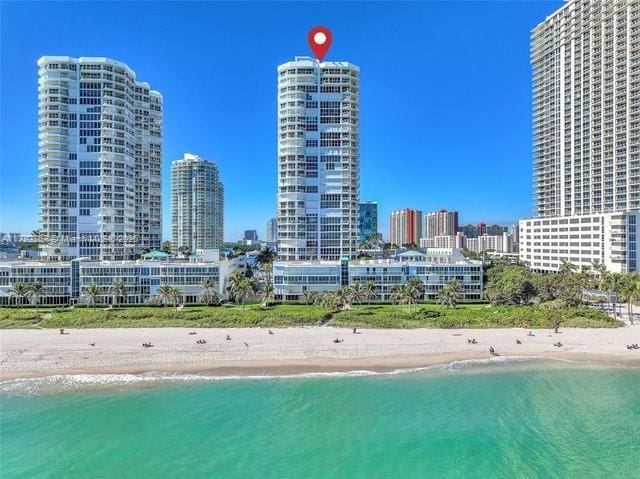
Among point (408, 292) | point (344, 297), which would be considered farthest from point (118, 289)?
point (408, 292)

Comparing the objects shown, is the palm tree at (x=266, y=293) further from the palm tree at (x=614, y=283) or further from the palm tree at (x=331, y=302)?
the palm tree at (x=614, y=283)

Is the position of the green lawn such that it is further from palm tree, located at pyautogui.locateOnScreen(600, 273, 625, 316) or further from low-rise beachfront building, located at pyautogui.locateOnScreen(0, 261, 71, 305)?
palm tree, located at pyautogui.locateOnScreen(600, 273, 625, 316)

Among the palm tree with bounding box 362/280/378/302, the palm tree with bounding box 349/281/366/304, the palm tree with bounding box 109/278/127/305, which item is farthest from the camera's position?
the palm tree with bounding box 362/280/378/302

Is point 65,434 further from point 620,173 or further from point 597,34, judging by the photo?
point 597,34

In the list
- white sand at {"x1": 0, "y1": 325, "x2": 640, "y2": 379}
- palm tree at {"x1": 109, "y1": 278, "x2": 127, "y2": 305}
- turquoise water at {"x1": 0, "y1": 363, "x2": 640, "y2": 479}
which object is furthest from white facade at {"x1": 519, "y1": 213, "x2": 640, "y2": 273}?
palm tree at {"x1": 109, "y1": 278, "x2": 127, "y2": 305}

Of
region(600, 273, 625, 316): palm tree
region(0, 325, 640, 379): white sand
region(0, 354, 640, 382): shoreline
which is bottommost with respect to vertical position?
region(0, 354, 640, 382): shoreline

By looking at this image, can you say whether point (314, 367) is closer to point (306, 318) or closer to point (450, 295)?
point (306, 318)
